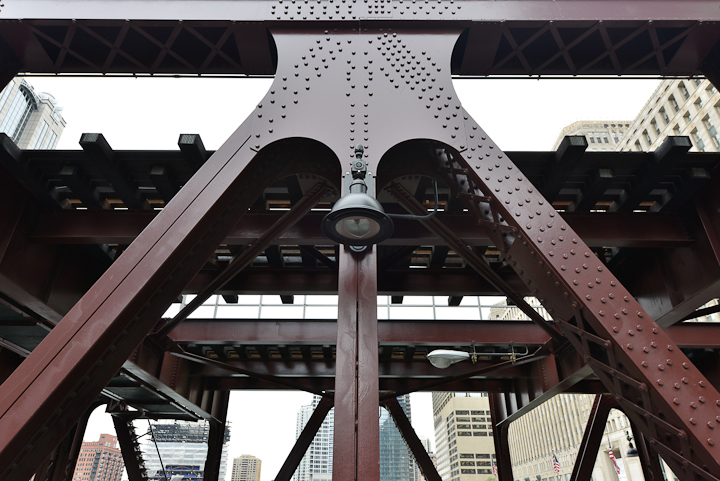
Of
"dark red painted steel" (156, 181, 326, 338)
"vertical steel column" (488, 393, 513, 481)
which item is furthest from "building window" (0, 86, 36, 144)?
"dark red painted steel" (156, 181, 326, 338)

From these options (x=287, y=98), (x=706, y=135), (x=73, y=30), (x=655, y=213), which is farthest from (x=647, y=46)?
(x=706, y=135)

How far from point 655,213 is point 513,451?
481ft

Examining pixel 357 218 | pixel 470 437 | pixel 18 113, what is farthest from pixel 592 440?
pixel 470 437

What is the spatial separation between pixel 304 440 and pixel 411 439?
387cm

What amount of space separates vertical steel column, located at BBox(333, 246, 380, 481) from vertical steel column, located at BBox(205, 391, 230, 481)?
15.6 metres

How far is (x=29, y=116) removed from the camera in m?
117

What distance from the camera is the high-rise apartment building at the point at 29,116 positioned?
341ft

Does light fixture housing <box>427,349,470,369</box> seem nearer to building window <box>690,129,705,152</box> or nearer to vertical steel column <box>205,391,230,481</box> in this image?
vertical steel column <box>205,391,230,481</box>

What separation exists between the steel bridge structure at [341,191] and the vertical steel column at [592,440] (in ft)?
21.7

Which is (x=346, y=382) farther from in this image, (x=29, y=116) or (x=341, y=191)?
(x=29, y=116)

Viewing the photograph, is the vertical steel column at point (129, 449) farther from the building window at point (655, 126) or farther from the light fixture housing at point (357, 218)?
the building window at point (655, 126)

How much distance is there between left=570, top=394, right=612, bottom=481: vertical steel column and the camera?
16141 millimetres

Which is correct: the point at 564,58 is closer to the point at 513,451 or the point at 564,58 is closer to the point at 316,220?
the point at 316,220

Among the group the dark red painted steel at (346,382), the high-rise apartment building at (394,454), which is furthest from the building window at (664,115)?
the dark red painted steel at (346,382)
